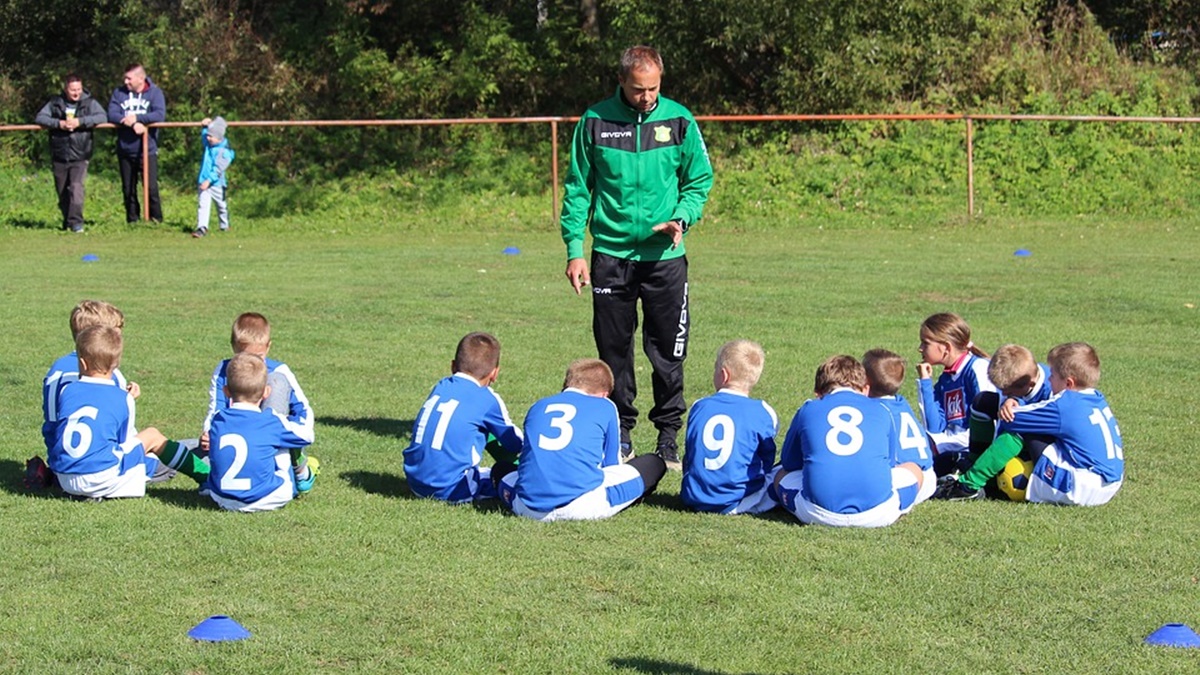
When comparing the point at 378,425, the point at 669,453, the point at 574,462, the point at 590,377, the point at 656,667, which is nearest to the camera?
the point at 656,667

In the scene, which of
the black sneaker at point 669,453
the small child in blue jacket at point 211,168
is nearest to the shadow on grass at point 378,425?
the black sneaker at point 669,453

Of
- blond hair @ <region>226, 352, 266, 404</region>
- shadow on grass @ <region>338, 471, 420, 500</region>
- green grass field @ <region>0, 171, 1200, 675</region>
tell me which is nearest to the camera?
green grass field @ <region>0, 171, 1200, 675</region>

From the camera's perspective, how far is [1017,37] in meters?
27.7

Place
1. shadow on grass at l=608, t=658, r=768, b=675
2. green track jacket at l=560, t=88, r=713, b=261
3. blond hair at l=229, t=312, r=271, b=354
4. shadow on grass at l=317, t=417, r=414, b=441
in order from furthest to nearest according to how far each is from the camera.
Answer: shadow on grass at l=317, t=417, r=414, b=441, green track jacket at l=560, t=88, r=713, b=261, blond hair at l=229, t=312, r=271, b=354, shadow on grass at l=608, t=658, r=768, b=675

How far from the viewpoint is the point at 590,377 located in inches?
279

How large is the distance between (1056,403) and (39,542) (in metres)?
4.64

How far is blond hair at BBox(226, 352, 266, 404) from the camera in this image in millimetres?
6965

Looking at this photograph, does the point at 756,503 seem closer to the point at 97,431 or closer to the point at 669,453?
the point at 669,453

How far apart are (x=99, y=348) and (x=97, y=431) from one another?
1.27 ft

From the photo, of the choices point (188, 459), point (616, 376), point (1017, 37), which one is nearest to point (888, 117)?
point (1017, 37)

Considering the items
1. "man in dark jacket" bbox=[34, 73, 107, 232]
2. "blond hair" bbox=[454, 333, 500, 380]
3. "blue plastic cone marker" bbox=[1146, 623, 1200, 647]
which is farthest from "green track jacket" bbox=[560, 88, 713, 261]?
"man in dark jacket" bbox=[34, 73, 107, 232]

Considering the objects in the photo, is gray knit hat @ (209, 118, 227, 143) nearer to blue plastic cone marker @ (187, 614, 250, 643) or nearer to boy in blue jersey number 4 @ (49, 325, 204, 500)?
boy in blue jersey number 4 @ (49, 325, 204, 500)

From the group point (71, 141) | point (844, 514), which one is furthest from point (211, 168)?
point (844, 514)

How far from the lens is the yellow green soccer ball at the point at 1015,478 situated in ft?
24.3
